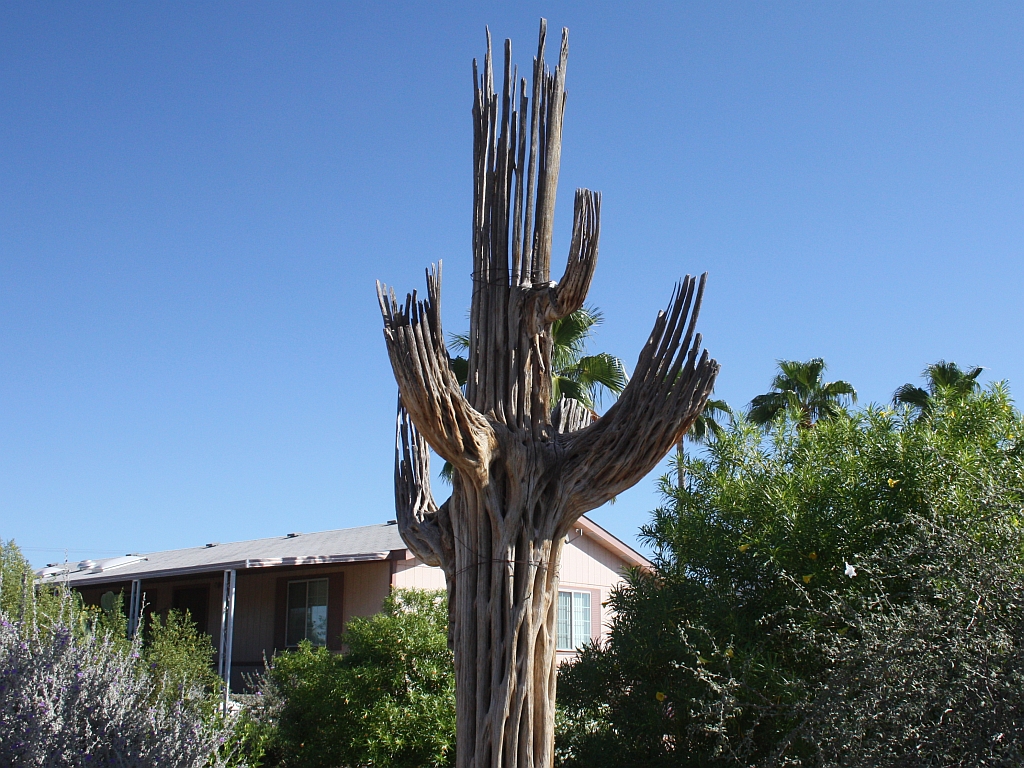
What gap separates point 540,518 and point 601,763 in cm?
194

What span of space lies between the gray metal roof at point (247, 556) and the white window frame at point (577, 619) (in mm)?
3388

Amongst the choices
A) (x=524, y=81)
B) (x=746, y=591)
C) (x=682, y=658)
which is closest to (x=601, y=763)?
(x=682, y=658)

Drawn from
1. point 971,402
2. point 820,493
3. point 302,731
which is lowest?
point 302,731

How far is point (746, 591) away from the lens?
5.92m

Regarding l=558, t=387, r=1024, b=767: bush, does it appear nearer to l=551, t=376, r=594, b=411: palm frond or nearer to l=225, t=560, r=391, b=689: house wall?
l=551, t=376, r=594, b=411: palm frond

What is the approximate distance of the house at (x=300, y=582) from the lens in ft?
47.6

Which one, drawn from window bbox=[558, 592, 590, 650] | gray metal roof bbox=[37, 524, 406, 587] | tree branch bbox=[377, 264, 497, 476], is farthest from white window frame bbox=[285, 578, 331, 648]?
tree branch bbox=[377, 264, 497, 476]

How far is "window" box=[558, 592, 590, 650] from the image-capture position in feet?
53.3

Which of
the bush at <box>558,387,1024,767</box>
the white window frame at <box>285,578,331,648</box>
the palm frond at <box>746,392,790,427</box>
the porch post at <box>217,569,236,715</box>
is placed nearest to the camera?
the bush at <box>558,387,1024,767</box>

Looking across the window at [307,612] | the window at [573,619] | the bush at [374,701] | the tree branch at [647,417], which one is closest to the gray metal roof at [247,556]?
the window at [307,612]

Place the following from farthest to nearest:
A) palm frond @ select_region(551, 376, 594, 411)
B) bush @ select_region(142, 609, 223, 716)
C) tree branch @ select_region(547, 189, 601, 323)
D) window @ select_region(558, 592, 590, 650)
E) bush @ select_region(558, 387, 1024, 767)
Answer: window @ select_region(558, 592, 590, 650)
palm frond @ select_region(551, 376, 594, 411)
bush @ select_region(142, 609, 223, 716)
tree branch @ select_region(547, 189, 601, 323)
bush @ select_region(558, 387, 1024, 767)

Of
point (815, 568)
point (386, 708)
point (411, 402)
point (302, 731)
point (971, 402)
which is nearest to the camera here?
point (411, 402)

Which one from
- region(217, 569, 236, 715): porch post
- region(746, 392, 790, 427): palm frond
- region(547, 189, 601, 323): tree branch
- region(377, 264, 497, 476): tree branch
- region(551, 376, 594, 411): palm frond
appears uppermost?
region(746, 392, 790, 427): palm frond

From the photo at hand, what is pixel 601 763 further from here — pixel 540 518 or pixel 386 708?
pixel 386 708
